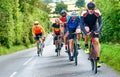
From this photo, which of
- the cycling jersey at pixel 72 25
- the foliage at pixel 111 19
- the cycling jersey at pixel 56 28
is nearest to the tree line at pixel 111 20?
the foliage at pixel 111 19

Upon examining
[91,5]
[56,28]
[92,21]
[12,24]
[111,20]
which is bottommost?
[12,24]

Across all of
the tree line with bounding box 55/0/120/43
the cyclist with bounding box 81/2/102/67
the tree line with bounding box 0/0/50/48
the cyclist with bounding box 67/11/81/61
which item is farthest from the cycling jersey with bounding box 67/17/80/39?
the tree line with bounding box 0/0/50/48

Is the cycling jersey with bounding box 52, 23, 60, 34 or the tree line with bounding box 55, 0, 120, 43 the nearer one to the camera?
the cycling jersey with bounding box 52, 23, 60, 34

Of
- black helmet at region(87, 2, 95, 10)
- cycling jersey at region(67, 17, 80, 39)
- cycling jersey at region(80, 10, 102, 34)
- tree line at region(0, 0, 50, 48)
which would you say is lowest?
tree line at region(0, 0, 50, 48)

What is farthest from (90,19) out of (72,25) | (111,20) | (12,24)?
(12,24)

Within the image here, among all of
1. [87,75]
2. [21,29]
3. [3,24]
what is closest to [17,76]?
[87,75]

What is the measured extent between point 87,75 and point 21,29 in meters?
37.5

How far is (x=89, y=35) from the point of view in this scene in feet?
49.3

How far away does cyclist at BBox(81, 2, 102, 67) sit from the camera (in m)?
14.9

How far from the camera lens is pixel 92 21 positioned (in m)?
15.2

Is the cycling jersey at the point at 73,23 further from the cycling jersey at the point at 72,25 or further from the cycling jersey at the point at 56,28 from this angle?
the cycling jersey at the point at 56,28

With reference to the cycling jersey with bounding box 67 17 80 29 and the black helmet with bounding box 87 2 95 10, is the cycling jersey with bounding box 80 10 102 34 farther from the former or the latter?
the cycling jersey with bounding box 67 17 80 29

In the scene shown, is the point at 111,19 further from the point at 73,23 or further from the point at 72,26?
the point at 72,26

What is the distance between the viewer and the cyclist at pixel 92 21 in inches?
586
